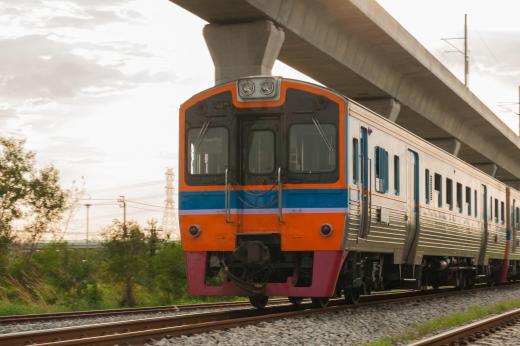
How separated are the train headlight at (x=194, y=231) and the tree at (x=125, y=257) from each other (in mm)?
8476

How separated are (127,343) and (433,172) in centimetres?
1019

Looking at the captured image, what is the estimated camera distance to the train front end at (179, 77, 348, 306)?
12.5 metres

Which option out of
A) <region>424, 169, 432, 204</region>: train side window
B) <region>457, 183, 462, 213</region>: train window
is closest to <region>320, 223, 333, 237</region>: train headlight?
<region>424, 169, 432, 204</region>: train side window

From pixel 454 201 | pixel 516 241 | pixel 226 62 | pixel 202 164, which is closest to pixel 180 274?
pixel 226 62

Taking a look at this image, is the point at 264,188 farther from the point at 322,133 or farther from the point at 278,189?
the point at 322,133

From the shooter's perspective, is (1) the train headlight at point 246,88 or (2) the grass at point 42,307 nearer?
(1) the train headlight at point 246,88

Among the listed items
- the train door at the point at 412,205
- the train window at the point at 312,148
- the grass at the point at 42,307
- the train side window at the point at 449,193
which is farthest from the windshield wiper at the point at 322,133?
the train side window at the point at 449,193

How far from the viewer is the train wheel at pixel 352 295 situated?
47.7ft

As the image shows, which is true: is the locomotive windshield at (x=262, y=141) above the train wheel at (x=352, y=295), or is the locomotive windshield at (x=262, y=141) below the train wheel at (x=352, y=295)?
above

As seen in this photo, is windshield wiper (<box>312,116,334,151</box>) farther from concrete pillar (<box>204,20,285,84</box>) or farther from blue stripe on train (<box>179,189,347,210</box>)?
concrete pillar (<box>204,20,285,84</box>)

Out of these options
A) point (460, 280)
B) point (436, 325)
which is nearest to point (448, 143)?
point (460, 280)

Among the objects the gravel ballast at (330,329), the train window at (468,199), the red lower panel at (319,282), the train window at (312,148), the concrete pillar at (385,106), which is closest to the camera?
the gravel ballast at (330,329)

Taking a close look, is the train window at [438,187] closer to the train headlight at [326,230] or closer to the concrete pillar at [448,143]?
the train headlight at [326,230]

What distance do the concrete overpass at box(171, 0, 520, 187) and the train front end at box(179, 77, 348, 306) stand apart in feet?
19.6
